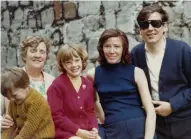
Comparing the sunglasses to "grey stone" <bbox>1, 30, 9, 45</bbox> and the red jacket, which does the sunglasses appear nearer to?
the red jacket

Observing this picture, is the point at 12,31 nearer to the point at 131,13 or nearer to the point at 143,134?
the point at 131,13

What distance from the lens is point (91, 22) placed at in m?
4.98

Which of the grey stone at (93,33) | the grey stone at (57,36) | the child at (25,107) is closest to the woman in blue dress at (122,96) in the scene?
the child at (25,107)

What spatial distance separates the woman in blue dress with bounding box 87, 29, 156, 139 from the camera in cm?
325

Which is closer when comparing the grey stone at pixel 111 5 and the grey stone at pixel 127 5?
the grey stone at pixel 127 5

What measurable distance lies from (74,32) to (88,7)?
35cm

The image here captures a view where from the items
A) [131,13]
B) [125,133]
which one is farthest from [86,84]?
[131,13]

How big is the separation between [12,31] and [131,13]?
202cm

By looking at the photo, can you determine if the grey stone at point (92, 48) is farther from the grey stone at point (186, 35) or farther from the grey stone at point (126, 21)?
the grey stone at point (186, 35)

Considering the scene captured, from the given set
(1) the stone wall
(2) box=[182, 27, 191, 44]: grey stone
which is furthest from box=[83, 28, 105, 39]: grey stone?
(2) box=[182, 27, 191, 44]: grey stone

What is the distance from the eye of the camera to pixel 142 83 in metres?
3.28

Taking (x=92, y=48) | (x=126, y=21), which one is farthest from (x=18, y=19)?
(x=126, y=21)

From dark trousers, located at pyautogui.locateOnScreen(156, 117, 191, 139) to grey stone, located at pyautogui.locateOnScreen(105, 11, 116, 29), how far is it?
5.13 feet

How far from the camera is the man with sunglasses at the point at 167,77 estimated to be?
134 inches
